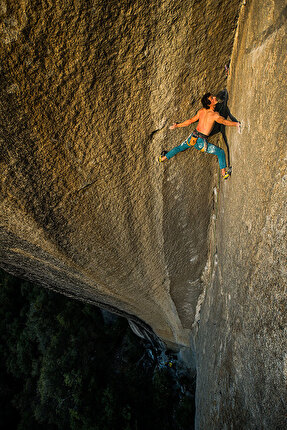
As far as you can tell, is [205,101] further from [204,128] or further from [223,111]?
[223,111]

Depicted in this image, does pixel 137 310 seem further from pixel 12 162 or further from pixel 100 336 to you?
pixel 100 336

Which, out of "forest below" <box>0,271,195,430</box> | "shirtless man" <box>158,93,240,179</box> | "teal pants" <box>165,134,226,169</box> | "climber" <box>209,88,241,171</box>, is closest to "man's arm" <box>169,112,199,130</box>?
"shirtless man" <box>158,93,240,179</box>

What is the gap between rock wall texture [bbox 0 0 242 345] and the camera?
3.72 ft

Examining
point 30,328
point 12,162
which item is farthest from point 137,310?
point 30,328

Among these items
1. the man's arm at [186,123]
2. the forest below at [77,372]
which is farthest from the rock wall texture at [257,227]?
the forest below at [77,372]

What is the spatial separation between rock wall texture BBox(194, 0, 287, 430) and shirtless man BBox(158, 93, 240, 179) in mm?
115

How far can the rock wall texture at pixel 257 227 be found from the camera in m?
1.02

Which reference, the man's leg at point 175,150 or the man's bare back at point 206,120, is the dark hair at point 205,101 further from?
the man's leg at point 175,150

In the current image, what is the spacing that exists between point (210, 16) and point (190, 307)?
3506mm

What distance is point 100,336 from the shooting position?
6969 mm

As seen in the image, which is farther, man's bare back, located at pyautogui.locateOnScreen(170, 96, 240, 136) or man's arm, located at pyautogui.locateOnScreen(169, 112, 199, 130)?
man's arm, located at pyautogui.locateOnScreen(169, 112, 199, 130)

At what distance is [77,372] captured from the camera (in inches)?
231

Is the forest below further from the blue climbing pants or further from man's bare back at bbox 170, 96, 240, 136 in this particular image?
man's bare back at bbox 170, 96, 240, 136

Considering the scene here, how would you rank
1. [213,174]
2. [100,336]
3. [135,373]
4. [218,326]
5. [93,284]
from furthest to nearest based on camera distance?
[100,336], [135,373], [93,284], [218,326], [213,174]
